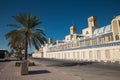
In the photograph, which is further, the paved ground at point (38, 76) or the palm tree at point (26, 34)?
the palm tree at point (26, 34)

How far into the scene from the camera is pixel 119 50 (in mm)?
34031

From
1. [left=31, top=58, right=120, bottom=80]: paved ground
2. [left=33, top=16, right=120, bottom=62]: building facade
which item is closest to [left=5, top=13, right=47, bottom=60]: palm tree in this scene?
[left=31, top=58, right=120, bottom=80]: paved ground

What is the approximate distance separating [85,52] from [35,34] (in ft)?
96.7

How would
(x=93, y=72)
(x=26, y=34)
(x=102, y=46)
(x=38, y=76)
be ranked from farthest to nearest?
(x=102, y=46) < (x=26, y=34) < (x=93, y=72) < (x=38, y=76)

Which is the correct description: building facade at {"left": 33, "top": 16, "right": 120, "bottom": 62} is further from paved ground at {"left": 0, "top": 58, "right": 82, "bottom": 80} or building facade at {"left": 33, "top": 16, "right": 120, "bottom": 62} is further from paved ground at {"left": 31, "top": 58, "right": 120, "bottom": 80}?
paved ground at {"left": 0, "top": 58, "right": 82, "bottom": 80}

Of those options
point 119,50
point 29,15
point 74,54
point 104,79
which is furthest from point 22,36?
point 74,54

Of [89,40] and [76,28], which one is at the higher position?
[76,28]

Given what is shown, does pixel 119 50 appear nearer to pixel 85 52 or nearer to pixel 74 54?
pixel 85 52

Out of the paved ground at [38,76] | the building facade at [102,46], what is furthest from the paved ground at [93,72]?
the building facade at [102,46]

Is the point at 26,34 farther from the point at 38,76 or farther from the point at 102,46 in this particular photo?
the point at 102,46

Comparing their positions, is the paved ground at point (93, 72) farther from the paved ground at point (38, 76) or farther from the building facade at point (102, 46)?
the building facade at point (102, 46)

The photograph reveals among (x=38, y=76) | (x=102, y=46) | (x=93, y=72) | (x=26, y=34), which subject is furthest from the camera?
(x=102, y=46)

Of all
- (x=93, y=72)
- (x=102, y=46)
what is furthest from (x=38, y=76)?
(x=102, y=46)

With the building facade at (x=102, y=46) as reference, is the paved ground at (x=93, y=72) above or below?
below
